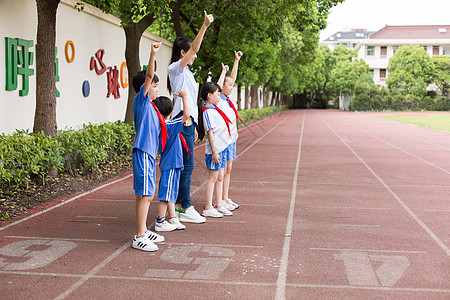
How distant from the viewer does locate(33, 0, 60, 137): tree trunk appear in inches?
348

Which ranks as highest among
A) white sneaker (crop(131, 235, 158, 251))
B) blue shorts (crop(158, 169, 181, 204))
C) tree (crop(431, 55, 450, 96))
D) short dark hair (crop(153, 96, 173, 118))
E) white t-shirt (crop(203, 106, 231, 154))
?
tree (crop(431, 55, 450, 96))

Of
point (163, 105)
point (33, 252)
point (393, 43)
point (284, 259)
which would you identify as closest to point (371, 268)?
point (284, 259)

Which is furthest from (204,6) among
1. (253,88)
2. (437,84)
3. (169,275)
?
(437,84)

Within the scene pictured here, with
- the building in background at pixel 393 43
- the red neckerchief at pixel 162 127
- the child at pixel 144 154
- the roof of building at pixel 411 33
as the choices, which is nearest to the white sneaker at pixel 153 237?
the child at pixel 144 154

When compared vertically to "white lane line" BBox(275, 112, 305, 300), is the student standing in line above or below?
above

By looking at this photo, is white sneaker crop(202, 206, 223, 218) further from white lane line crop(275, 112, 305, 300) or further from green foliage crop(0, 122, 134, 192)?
green foliage crop(0, 122, 134, 192)

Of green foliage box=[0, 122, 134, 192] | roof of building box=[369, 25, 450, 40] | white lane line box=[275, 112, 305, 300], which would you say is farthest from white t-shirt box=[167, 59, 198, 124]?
roof of building box=[369, 25, 450, 40]

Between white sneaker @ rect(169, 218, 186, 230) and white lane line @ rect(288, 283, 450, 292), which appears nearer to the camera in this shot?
white lane line @ rect(288, 283, 450, 292)

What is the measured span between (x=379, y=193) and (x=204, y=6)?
31.1 feet

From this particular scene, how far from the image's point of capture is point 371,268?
483cm

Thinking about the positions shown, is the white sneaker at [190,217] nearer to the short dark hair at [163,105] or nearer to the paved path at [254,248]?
the paved path at [254,248]

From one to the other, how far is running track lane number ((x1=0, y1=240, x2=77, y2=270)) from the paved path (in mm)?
17

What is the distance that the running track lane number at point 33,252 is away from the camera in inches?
189

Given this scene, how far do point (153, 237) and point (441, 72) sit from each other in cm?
6240
